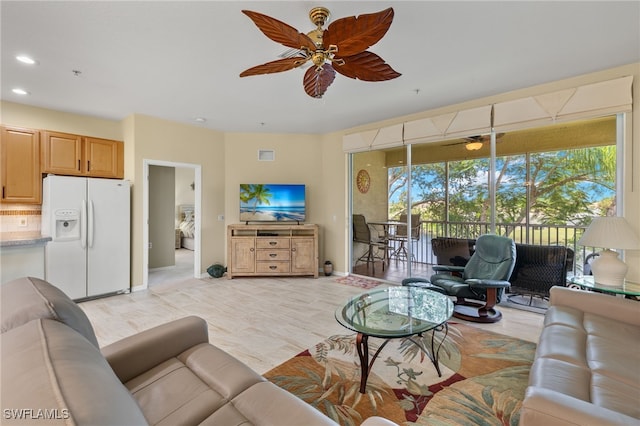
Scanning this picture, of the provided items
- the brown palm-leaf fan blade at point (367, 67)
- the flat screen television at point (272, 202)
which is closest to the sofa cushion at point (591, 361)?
the brown palm-leaf fan blade at point (367, 67)

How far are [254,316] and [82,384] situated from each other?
2.73m

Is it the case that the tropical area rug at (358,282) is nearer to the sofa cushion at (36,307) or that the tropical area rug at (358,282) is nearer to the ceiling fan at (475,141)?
the ceiling fan at (475,141)

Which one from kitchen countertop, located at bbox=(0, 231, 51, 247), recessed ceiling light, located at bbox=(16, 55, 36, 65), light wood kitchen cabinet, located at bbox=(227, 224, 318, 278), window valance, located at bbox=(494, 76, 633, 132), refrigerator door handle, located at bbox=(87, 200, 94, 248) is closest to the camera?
recessed ceiling light, located at bbox=(16, 55, 36, 65)

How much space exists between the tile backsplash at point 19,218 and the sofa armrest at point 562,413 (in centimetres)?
570

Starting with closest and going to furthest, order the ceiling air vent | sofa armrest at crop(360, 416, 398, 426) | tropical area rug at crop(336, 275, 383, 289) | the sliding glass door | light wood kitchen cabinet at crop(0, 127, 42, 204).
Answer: sofa armrest at crop(360, 416, 398, 426) → the sliding glass door → light wood kitchen cabinet at crop(0, 127, 42, 204) → tropical area rug at crop(336, 275, 383, 289) → the ceiling air vent

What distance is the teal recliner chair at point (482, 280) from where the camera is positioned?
3025mm

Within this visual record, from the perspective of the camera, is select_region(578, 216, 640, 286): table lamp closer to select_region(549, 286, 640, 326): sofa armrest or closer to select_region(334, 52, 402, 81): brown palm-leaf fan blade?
select_region(549, 286, 640, 326): sofa armrest

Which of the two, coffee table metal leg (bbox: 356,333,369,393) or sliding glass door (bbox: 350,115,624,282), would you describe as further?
sliding glass door (bbox: 350,115,624,282)

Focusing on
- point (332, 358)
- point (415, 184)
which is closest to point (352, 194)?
point (415, 184)

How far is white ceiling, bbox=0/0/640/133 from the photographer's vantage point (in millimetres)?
2016

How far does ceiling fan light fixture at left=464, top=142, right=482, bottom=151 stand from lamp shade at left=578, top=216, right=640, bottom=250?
169 centimetres

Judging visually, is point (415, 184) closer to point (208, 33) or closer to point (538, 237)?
point (538, 237)

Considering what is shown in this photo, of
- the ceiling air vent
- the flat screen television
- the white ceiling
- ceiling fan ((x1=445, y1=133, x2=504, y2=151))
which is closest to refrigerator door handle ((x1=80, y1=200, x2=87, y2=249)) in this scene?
the white ceiling

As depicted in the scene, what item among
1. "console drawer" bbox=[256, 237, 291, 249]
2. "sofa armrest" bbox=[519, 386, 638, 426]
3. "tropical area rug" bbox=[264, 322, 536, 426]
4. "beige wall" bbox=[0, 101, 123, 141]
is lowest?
"tropical area rug" bbox=[264, 322, 536, 426]
